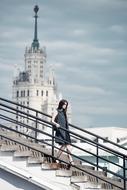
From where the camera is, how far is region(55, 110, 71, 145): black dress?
28.2 feet

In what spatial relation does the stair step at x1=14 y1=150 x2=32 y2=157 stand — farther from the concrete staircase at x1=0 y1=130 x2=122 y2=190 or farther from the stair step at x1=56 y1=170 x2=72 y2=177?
the stair step at x1=56 y1=170 x2=72 y2=177

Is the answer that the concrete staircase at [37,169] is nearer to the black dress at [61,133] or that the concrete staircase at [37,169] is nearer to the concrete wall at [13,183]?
the concrete wall at [13,183]

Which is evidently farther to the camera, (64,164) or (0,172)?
(64,164)

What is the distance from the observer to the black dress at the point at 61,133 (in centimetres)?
859

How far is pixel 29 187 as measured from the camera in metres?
8.12

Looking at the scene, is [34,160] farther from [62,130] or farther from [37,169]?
[62,130]

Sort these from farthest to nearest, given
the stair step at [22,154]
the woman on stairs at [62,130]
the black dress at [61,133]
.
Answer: the woman on stairs at [62,130] < the black dress at [61,133] < the stair step at [22,154]

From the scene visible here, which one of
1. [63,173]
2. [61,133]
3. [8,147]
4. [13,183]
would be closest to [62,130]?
[61,133]

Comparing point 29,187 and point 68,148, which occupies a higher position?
point 68,148

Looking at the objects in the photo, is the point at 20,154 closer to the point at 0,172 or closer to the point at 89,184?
the point at 0,172

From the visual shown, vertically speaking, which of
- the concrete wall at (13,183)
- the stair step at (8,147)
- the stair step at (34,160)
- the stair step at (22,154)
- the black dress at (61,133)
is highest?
the black dress at (61,133)

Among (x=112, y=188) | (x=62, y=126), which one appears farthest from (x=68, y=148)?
(x=112, y=188)

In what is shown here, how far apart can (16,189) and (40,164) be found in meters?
0.52

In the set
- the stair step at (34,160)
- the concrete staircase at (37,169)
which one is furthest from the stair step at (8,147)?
the stair step at (34,160)
